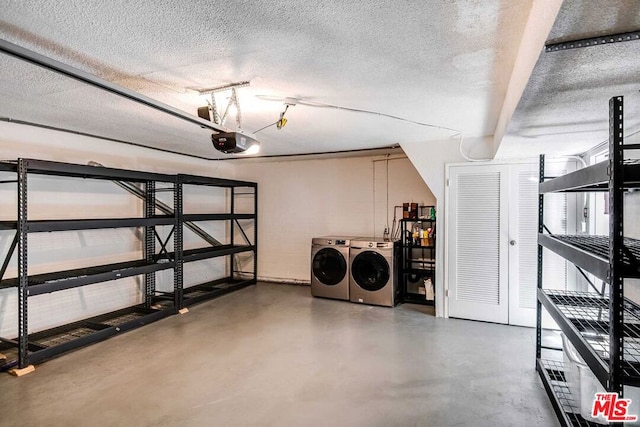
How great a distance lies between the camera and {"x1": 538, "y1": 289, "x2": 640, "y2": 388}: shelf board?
1.47 m

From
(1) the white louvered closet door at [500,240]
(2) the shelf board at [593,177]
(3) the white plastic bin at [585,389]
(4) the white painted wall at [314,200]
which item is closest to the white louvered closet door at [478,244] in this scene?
(1) the white louvered closet door at [500,240]

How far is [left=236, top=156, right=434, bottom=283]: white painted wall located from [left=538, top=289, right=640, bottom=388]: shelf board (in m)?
2.80

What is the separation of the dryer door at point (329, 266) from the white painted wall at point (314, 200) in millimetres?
824

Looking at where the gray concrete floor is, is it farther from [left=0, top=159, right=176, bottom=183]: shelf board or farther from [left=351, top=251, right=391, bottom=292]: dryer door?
[left=0, top=159, right=176, bottom=183]: shelf board

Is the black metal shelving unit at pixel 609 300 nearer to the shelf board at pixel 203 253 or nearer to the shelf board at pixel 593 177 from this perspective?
the shelf board at pixel 593 177

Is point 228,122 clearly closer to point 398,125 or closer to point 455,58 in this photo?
point 398,125

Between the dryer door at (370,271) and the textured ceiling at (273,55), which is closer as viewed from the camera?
the textured ceiling at (273,55)

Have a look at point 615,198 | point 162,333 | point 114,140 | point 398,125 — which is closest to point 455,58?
point 615,198

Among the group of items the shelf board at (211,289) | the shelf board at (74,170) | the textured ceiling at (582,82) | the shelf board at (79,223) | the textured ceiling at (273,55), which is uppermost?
the textured ceiling at (273,55)

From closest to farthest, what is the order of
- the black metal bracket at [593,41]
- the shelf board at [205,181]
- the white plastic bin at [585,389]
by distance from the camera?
the black metal bracket at [593,41] < the white plastic bin at [585,389] < the shelf board at [205,181]

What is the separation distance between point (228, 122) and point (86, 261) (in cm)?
248

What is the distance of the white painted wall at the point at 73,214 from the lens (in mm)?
3520

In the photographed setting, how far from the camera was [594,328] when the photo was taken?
2.04 metres

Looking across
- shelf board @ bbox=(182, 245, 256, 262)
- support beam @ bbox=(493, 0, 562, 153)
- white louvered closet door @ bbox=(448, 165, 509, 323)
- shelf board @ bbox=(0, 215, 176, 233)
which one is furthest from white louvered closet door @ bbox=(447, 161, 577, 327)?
shelf board @ bbox=(0, 215, 176, 233)
